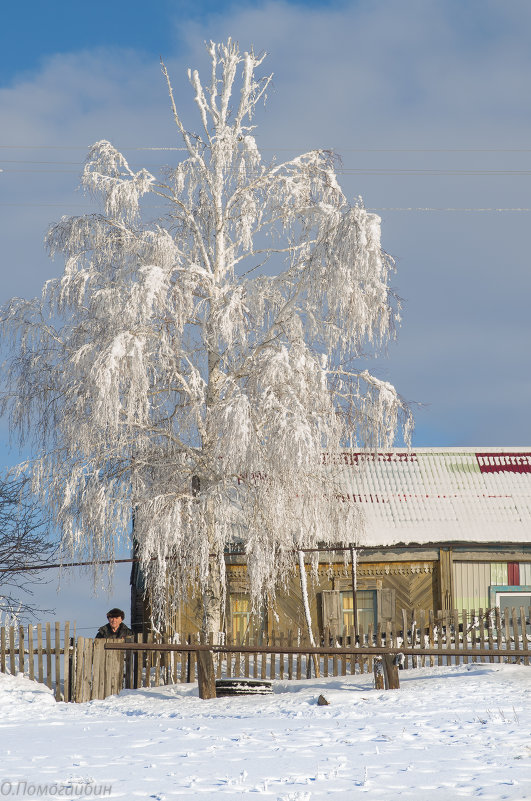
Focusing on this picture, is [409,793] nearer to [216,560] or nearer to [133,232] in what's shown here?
[216,560]

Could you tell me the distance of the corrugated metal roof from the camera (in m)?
25.1

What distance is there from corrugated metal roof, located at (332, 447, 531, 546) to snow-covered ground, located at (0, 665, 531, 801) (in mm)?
9784

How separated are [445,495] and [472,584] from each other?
10.4 ft

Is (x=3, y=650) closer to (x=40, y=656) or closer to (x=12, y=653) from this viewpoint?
(x=12, y=653)

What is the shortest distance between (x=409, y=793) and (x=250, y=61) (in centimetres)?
1764

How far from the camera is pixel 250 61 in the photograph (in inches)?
826

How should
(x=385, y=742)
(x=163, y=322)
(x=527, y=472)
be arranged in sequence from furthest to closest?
(x=527, y=472), (x=163, y=322), (x=385, y=742)

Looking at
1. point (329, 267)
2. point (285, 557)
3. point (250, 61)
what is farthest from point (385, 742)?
point (250, 61)

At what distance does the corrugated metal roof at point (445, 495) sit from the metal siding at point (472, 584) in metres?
A: 0.96

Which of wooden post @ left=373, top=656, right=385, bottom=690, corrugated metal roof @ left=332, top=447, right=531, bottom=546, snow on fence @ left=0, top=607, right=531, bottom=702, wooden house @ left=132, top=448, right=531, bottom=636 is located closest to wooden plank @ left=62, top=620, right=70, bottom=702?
snow on fence @ left=0, top=607, right=531, bottom=702

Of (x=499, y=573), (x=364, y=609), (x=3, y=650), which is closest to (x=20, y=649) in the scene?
(x=3, y=650)

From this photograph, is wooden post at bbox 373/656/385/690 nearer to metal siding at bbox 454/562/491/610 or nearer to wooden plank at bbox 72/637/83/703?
wooden plank at bbox 72/637/83/703

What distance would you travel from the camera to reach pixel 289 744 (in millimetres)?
9828

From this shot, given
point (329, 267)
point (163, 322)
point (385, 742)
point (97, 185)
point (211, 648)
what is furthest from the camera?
point (97, 185)
